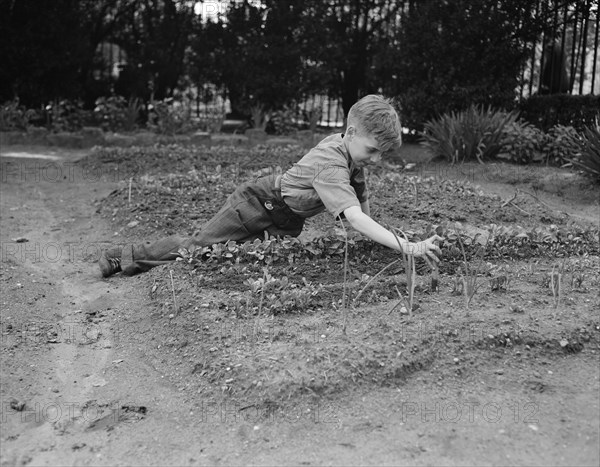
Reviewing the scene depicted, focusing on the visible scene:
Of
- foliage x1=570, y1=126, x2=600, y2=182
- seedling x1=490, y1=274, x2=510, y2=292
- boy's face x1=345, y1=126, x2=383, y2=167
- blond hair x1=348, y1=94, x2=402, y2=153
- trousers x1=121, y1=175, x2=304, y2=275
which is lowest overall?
seedling x1=490, y1=274, x2=510, y2=292

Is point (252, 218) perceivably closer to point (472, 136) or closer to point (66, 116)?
point (472, 136)

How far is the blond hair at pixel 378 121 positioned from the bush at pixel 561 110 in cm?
580

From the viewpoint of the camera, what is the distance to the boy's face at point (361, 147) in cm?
393

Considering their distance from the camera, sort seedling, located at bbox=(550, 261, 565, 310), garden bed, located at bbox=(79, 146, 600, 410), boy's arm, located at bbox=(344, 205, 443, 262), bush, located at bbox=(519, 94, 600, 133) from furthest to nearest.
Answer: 1. bush, located at bbox=(519, 94, 600, 133)
2. boy's arm, located at bbox=(344, 205, 443, 262)
3. seedling, located at bbox=(550, 261, 565, 310)
4. garden bed, located at bbox=(79, 146, 600, 410)

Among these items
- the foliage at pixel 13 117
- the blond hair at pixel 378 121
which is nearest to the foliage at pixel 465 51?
the foliage at pixel 13 117

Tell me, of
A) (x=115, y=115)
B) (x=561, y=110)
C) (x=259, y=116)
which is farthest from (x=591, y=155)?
(x=115, y=115)

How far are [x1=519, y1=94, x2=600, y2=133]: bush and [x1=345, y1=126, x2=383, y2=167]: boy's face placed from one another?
575 centimetres

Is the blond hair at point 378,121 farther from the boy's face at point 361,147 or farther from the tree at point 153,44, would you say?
the tree at point 153,44

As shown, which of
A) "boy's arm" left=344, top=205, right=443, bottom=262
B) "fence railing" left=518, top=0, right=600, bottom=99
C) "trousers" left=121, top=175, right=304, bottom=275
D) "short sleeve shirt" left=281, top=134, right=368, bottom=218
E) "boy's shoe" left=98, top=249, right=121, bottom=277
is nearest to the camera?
"boy's arm" left=344, top=205, right=443, bottom=262

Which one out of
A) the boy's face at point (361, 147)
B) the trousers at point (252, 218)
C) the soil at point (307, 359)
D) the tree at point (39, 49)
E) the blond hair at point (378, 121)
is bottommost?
the soil at point (307, 359)

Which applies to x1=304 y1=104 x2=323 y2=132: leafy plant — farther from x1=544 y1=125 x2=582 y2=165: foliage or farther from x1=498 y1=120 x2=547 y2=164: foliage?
x1=544 y1=125 x2=582 y2=165: foliage

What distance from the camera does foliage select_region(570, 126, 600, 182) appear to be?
711 cm

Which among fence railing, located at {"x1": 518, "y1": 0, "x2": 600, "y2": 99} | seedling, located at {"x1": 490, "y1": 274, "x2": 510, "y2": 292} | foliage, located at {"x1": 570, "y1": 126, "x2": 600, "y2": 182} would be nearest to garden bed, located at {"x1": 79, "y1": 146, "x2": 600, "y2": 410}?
seedling, located at {"x1": 490, "y1": 274, "x2": 510, "y2": 292}

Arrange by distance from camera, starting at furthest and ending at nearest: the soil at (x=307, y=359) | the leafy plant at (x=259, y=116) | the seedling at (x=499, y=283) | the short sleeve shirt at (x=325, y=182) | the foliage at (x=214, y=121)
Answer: the foliage at (x=214, y=121) < the leafy plant at (x=259, y=116) < the short sleeve shirt at (x=325, y=182) < the seedling at (x=499, y=283) < the soil at (x=307, y=359)
